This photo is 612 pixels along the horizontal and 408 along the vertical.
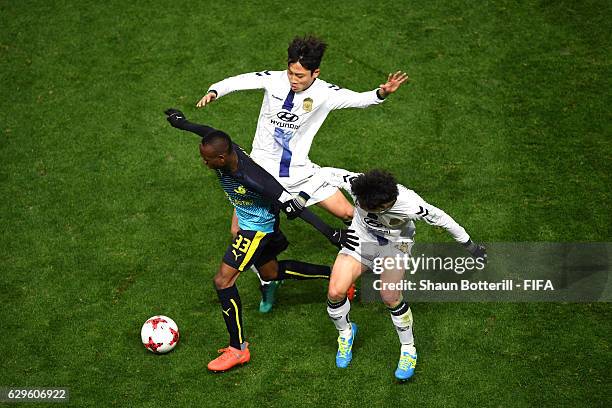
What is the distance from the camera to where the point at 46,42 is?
14.0 m

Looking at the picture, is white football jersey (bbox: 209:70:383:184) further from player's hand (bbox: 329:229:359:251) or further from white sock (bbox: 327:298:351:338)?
white sock (bbox: 327:298:351:338)

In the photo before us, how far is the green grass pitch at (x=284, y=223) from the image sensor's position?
28.5 feet

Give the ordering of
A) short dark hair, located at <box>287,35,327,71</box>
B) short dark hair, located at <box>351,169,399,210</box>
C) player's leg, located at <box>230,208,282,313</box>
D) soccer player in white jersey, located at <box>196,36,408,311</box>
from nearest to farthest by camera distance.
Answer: short dark hair, located at <box>351,169,399,210</box>, short dark hair, located at <box>287,35,327,71</box>, soccer player in white jersey, located at <box>196,36,408,311</box>, player's leg, located at <box>230,208,282,313</box>

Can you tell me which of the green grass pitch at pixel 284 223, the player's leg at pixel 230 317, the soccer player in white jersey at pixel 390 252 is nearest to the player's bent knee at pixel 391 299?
the soccer player in white jersey at pixel 390 252

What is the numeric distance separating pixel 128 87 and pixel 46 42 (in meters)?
1.92

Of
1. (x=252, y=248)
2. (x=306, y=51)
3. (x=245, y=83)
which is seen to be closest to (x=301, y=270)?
(x=252, y=248)

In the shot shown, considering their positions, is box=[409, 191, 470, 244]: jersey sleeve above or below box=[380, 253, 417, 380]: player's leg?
above

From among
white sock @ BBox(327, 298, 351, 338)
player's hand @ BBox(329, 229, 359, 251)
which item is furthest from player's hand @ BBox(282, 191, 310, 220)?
white sock @ BBox(327, 298, 351, 338)

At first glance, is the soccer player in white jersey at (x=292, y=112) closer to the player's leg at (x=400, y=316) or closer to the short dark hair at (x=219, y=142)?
the short dark hair at (x=219, y=142)

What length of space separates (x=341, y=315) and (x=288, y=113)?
219 centimetres

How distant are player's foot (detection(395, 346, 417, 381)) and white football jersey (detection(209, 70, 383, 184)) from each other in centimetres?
219

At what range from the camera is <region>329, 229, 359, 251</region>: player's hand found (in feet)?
26.6

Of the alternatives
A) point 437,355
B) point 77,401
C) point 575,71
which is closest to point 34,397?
point 77,401

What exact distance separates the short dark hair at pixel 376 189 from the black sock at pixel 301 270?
1814 mm
